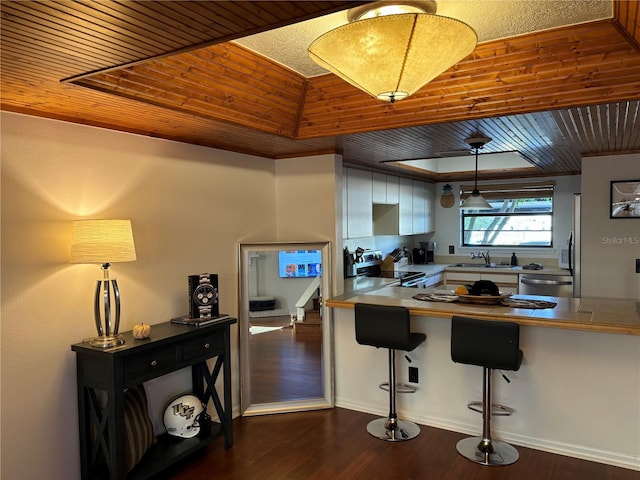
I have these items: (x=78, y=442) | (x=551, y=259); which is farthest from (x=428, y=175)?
(x=78, y=442)

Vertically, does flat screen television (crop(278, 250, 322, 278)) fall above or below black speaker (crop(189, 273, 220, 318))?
above

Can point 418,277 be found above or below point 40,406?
above

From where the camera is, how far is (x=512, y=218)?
6848 millimetres

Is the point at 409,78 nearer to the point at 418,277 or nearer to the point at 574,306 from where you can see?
the point at 574,306

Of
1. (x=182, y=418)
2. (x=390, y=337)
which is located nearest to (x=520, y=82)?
(x=390, y=337)

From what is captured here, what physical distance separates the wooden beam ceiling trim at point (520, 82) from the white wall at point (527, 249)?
4.26m

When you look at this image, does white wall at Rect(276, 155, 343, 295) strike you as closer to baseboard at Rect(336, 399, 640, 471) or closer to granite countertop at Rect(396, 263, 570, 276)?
baseboard at Rect(336, 399, 640, 471)

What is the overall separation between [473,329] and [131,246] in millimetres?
2191

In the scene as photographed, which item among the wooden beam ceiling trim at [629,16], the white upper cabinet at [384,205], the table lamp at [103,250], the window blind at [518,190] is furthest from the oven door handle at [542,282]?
the table lamp at [103,250]

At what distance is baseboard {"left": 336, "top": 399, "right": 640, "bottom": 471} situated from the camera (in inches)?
124

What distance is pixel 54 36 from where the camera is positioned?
1.62 metres

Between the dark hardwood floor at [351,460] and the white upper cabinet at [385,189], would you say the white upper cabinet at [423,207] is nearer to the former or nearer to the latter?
the white upper cabinet at [385,189]

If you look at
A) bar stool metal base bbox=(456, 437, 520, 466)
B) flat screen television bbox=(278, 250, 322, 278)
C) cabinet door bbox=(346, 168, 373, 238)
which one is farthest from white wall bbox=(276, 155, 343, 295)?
bar stool metal base bbox=(456, 437, 520, 466)

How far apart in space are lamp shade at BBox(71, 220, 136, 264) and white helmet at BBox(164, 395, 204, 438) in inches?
48.3
